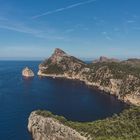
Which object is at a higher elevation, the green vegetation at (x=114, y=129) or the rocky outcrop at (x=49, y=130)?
the green vegetation at (x=114, y=129)

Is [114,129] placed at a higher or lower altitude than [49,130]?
higher

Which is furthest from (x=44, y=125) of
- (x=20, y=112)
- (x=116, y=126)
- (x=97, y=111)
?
(x=97, y=111)

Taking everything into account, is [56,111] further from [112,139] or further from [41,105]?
[112,139]

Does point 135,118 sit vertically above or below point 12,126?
above

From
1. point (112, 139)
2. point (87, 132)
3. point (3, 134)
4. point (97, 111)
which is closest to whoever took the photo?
point (112, 139)

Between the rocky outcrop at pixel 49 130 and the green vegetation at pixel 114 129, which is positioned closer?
the green vegetation at pixel 114 129

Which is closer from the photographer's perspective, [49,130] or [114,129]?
[114,129]

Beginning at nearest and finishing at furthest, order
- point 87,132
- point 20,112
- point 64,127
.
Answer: point 87,132 < point 64,127 < point 20,112

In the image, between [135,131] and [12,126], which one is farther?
[12,126]
